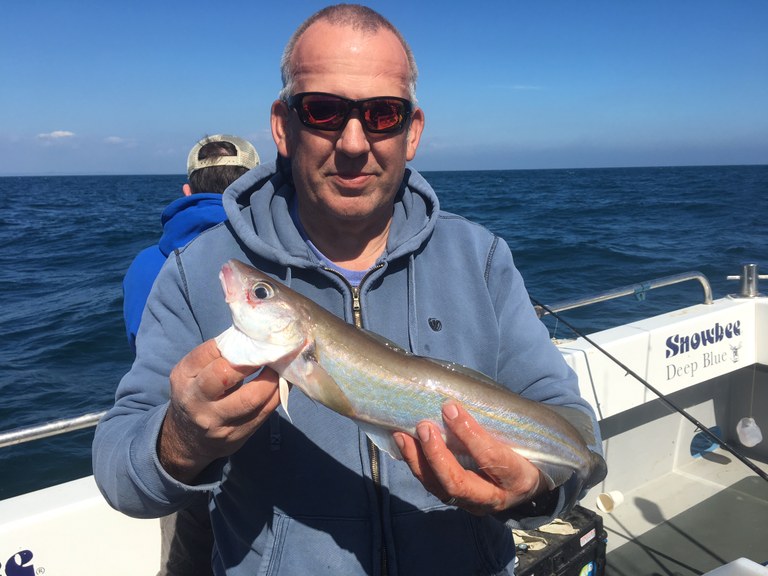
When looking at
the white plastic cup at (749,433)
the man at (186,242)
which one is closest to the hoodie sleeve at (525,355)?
the man at (186,242)

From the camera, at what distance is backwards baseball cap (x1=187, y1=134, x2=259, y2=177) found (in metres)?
4.29

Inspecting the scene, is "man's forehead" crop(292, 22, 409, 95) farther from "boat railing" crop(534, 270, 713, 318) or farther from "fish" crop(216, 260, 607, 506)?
"boat railing" crop(534, 270, 713, 318)

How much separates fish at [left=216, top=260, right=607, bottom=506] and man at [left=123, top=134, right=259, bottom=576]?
3.50 ft

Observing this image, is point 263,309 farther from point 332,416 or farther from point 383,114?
point 383,114

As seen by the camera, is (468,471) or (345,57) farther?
(345,57)

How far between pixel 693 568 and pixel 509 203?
41347 millimetres

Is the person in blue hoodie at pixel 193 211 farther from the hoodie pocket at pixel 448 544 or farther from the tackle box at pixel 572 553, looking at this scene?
the tackle box at pixel 572 553

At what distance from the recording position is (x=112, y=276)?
1838cm

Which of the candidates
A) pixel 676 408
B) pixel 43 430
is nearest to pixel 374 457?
pixel 43 430

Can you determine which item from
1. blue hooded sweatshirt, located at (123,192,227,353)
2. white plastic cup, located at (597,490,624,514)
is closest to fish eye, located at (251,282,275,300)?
blue hooded sweatshirt, located at (123,192,227,353)

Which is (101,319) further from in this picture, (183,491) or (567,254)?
(567,254)

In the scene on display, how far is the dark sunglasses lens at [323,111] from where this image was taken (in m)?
2.21

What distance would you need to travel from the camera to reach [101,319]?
13656 mm

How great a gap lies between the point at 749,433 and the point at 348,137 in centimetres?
581
